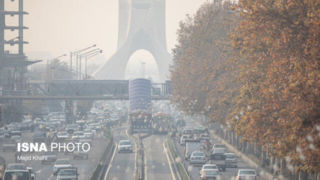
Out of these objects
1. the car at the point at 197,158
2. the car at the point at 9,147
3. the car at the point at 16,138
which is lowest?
the car at the point at 197,158

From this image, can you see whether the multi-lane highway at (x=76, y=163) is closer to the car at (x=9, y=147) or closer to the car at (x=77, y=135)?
the car at (x=9, y=147)

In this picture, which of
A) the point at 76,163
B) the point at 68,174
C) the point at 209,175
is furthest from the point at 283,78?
the point at 76,163

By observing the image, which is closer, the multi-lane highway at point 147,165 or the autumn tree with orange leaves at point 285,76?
the autumn tree with orange leaves at point 285,76

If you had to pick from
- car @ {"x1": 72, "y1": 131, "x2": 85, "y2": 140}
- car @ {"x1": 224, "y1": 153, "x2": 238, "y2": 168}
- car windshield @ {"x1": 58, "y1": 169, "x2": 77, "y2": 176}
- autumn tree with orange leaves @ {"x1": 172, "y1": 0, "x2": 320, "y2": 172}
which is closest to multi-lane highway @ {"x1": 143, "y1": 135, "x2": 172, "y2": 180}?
car @ {"x1": 224, "y1": 153, "x2": 238, "y2": 168}

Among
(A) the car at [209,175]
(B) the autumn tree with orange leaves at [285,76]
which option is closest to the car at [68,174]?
(A) the car at [209,175]

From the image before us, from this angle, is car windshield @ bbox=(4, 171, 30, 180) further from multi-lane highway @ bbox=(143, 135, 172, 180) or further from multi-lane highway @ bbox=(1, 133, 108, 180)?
multi-lane highway @ bbox=(143, 135, 172, 180)

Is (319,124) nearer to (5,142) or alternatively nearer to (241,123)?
(241,123)

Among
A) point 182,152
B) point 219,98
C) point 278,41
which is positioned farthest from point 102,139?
point 278,41

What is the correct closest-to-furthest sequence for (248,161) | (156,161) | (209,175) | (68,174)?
(68,174) < (209,175) < (248,161) < (156,161)

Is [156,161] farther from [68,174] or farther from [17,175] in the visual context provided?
[17,175]

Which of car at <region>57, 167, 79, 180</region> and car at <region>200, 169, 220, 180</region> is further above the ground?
car at <region>57, 167, 79, 180</region>

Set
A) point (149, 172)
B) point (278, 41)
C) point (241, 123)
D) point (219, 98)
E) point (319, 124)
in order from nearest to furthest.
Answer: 1. point (319, 124)
2. point (278, 41)
3. point (241, 123)
4. point (149, 172)
5. point (219, 98)
